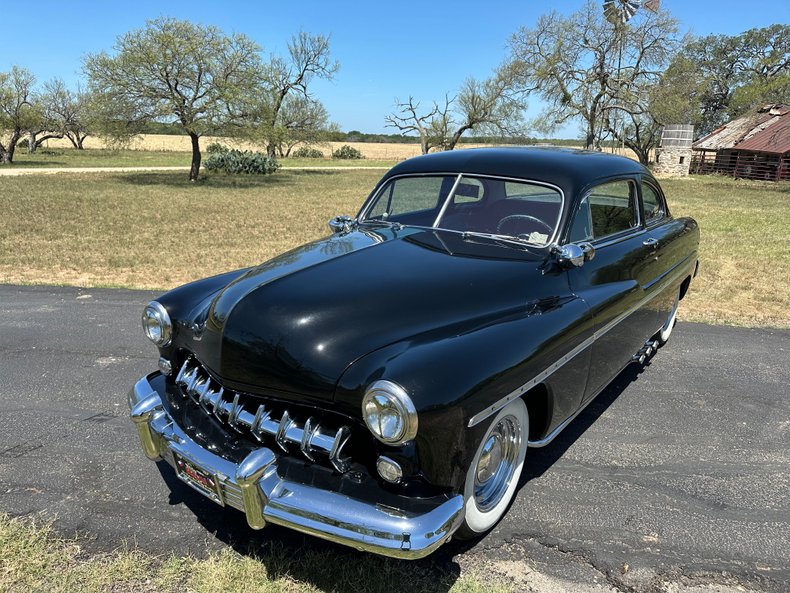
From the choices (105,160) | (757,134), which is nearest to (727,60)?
(757,134)

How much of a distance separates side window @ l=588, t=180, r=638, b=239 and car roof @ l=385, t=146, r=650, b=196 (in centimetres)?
10

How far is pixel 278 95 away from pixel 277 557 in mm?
42211

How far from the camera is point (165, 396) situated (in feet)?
9.24

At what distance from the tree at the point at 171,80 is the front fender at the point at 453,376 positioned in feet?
73.6

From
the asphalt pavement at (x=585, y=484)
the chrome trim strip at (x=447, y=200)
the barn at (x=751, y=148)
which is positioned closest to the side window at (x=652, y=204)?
the asphalt pavement at (x=585, y=484)

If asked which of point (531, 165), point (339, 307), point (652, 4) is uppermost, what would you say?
point (652, 4)

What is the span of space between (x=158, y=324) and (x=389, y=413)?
5.23ft

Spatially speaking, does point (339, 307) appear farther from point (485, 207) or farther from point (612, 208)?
point (612, 208)

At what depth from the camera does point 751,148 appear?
35.0 meters

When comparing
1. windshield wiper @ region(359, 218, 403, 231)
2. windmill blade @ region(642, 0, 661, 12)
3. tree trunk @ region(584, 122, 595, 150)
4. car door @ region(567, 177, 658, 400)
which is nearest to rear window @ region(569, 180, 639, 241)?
car door @ region(567, 177, 658, 400)

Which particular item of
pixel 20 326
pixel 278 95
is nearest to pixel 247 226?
pixel 20 326

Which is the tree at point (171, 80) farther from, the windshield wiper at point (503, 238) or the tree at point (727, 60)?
the tree at point (727, 60)

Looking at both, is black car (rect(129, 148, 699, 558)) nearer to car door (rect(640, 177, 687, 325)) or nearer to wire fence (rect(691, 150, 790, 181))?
car door (rect(640, 177, 687, 325))

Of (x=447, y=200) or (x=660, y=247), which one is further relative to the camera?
(x=660, y=247)
